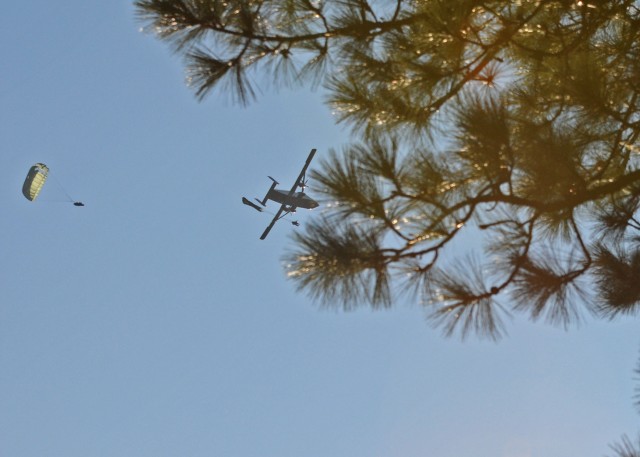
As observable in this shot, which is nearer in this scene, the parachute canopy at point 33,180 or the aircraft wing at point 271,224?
the aircraft wing at point 271,224

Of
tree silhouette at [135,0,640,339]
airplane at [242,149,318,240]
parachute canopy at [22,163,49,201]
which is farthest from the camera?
parachute canopy at [22,163,49,201]

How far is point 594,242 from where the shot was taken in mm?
3447

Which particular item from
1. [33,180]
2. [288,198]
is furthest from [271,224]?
[33,180]

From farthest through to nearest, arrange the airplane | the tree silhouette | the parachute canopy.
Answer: the parachute canopy → the airplane → the tree silhouette

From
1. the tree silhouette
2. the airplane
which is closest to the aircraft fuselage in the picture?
the airplane

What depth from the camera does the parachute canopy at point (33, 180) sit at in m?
14.6

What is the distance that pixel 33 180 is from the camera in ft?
47.9

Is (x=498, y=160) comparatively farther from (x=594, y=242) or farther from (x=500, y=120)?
(x=594, y=242)

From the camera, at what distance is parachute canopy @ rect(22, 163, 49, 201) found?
573 inches

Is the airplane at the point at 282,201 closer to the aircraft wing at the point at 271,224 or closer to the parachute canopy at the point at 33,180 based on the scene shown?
the aircraft wing at the point at 271,224

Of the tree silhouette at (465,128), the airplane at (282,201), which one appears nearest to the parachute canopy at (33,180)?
the airplane at (282,201)

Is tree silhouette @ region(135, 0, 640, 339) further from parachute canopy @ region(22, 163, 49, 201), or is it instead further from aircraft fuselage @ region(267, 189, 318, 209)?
parachute canopy @ region(22, 163, 49, 201)

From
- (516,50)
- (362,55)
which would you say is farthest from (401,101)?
(516,50)

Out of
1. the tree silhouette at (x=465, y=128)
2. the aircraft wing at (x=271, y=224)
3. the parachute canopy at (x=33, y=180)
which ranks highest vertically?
the parachute canopy at (x=33, y=180)
